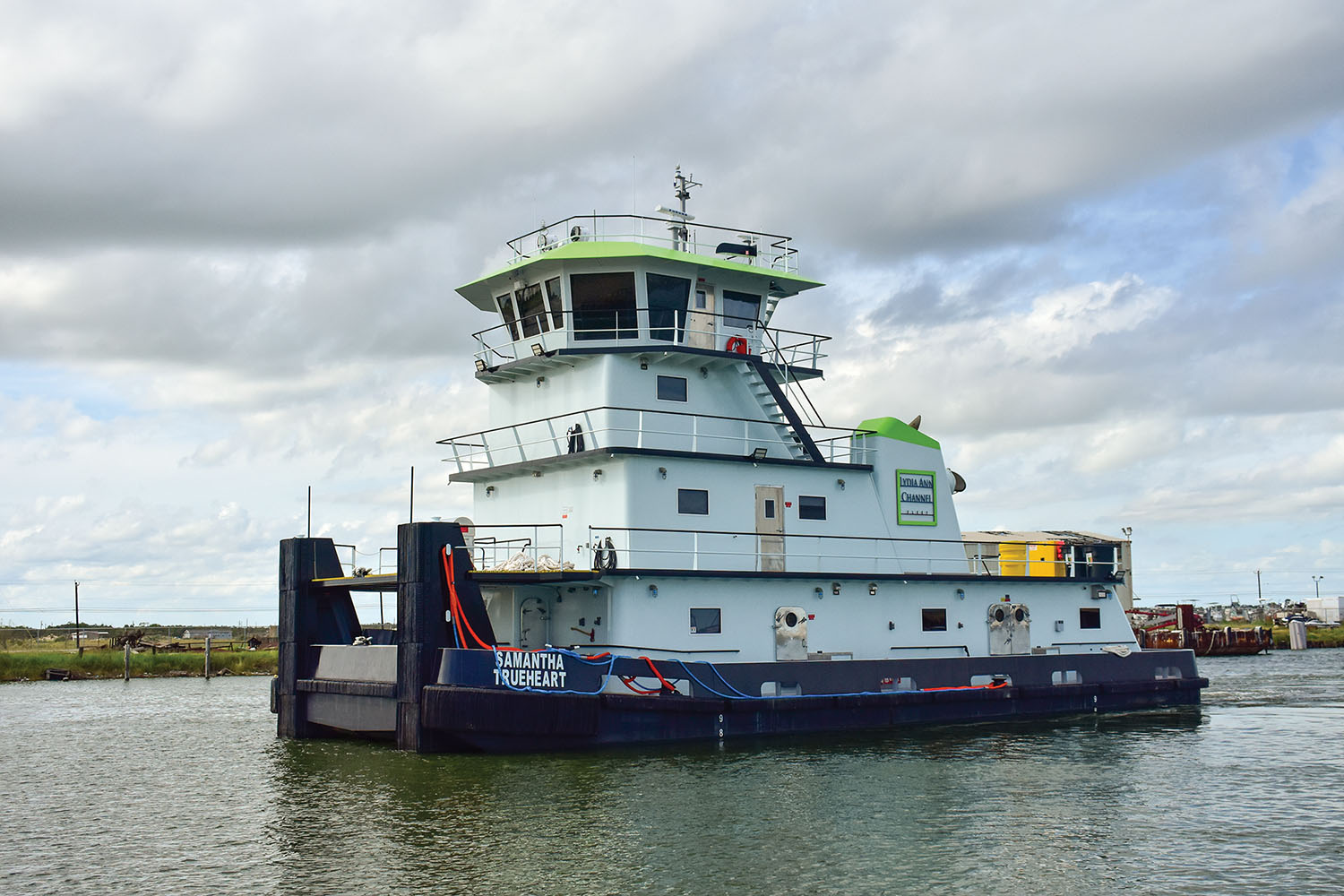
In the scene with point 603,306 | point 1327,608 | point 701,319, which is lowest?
point 1327,608

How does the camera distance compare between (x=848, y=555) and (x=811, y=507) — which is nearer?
(x=811, y=507)

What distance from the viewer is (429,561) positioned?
18531 millimetres

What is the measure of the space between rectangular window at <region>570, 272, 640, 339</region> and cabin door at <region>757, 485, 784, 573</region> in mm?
3682

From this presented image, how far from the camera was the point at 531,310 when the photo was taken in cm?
2272

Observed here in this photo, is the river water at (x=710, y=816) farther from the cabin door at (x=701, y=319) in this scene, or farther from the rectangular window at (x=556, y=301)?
the rectangular window at (x=556, y=301)

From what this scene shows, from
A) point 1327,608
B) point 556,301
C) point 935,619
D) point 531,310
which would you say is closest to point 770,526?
point 935,619

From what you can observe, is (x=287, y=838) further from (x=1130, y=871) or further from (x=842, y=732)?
(x=842, y=732)

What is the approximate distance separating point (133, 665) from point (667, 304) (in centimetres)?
3296

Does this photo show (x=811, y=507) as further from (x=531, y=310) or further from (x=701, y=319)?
(x=531, y=310)

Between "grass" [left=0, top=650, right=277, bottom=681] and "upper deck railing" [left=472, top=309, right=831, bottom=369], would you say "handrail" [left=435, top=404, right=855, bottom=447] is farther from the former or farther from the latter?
"grass" [left=0, top=650, right=277, bottom=681]

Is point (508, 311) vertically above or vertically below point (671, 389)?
above

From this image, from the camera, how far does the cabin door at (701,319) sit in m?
22.4

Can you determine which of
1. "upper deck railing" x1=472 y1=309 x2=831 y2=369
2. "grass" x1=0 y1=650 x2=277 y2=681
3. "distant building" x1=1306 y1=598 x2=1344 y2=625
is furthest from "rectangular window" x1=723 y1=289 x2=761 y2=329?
"distant building" x1=1306 y1=598 x2=1344 y2=625

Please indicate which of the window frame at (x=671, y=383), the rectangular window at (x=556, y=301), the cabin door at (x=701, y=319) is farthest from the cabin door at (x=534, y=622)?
the cabin door at (x=701, y=319)
